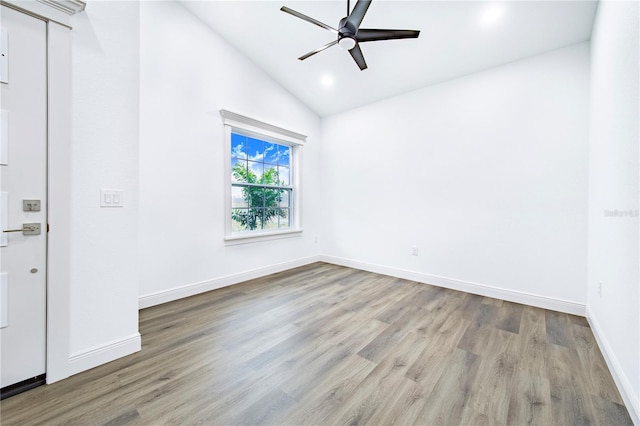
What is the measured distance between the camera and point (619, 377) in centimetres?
156

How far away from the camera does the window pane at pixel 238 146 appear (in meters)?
3.60

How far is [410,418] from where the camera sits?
1.33 meters

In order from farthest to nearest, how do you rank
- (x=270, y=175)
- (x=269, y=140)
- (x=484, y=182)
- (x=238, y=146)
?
(x=270, y=175) < (x=269, y=140) < (x=238, y=146) < (x=484, y=182)

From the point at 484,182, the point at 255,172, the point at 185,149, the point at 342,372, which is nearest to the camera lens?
the point at 342,372

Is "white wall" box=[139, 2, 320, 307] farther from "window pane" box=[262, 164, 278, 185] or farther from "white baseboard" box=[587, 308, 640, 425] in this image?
"white baseboard" box=[587, 308, 640, 425]

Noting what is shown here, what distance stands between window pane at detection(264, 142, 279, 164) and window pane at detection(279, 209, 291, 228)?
843mm

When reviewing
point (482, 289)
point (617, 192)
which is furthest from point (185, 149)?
point (482, 289)

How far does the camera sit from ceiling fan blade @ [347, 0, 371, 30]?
1936 mm

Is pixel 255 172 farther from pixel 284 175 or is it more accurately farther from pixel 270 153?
pixel 284 175

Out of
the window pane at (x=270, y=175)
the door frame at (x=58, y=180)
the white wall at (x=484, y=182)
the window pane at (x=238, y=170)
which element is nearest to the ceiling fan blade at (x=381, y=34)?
the white wall at (x=484, y=182)

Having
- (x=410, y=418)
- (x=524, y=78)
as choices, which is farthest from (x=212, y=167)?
(x=524, y=78)

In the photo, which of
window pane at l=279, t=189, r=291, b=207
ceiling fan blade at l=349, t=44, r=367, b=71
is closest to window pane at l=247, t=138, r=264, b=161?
window pane at l=279, t=189, r=291, b=207

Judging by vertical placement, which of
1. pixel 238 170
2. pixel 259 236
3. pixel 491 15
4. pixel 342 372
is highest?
→ pixel 491 15

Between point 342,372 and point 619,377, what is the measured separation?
1664mm
